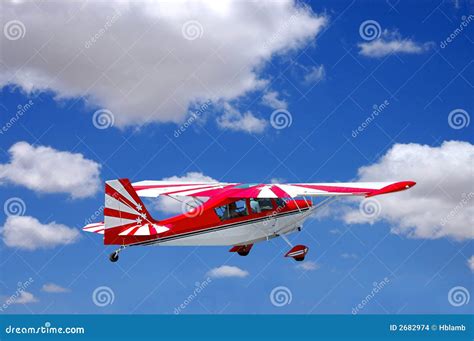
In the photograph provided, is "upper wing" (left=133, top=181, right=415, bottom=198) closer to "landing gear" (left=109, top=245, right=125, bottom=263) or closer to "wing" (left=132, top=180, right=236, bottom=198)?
"wing" (left=132, top=180, right=236, bottom=198)

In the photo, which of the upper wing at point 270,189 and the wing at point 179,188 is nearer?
the upper wing at point 270,189

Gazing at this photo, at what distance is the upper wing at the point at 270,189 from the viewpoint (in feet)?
53.9

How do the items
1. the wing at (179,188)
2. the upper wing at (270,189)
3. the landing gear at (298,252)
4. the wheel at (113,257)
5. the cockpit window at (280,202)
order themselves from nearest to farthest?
1. the wheel at (113,257)
2. the upper wing at (270,189)
3. the landing gear at (298,252)
4. the cockpit window at (280,202)
5. the wing at (179,188)

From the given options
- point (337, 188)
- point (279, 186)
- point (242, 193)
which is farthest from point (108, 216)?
point (337, 188)

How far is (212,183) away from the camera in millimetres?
19344

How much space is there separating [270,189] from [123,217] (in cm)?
407

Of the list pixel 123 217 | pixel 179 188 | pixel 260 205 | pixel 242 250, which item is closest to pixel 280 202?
pixel 260 205

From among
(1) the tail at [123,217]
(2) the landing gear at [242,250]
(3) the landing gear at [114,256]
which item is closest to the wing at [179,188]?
(2) the landing gear at [242,250]

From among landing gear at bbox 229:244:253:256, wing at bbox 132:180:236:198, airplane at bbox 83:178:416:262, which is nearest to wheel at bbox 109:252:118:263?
airplane at bbox 83:178:416:262

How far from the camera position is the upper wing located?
16.4 m

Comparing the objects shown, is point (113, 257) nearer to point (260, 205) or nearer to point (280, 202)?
point (260, 205)

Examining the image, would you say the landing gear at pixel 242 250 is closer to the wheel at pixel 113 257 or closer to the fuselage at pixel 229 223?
the fuselage at pixel 229 223

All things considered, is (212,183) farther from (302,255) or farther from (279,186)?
(302,255)

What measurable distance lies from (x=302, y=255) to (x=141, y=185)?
5.56 meters
